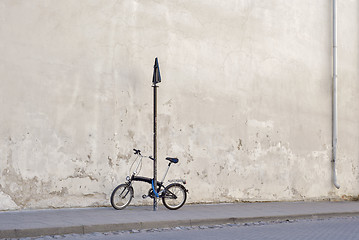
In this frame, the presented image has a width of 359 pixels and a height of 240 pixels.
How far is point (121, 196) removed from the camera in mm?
11188

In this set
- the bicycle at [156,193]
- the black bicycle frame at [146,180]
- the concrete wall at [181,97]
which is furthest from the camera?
the black bicycle frame at [146,180]

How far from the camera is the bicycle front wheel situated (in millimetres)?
11023

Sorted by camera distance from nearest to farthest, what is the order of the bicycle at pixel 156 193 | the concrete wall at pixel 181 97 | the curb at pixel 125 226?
the curb at pixel 125 226 → the concrete wall at pixel 181 97 → the bicycle at pixel 156 193

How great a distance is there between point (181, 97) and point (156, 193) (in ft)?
8.59

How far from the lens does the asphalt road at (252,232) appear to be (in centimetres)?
818

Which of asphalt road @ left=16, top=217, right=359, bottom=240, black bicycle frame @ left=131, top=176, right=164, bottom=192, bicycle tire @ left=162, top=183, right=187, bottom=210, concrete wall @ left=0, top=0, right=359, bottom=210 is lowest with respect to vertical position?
asphalt road @ left=16, top=217, right=359, bottom=240

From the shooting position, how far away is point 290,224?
10.4 m

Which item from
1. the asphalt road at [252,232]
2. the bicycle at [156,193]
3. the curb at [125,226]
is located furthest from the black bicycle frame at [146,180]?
the asphalt road at [252,232]

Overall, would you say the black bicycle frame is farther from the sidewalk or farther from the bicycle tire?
the sidewalk

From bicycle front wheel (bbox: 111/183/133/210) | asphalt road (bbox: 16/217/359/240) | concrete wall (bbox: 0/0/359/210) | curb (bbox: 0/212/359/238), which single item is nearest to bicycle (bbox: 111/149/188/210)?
bicycle front wheel (bbox: 111/183/133/210)

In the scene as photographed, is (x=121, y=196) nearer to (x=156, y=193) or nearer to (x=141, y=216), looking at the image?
(x=156, y=193)

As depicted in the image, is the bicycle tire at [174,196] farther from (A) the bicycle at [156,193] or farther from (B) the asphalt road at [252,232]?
(B) the asphalt road at [252,232]

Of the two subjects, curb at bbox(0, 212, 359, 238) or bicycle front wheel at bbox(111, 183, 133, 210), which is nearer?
curb at bbox(0, 212, 359, 238)

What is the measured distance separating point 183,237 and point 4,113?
4464 millimetres
